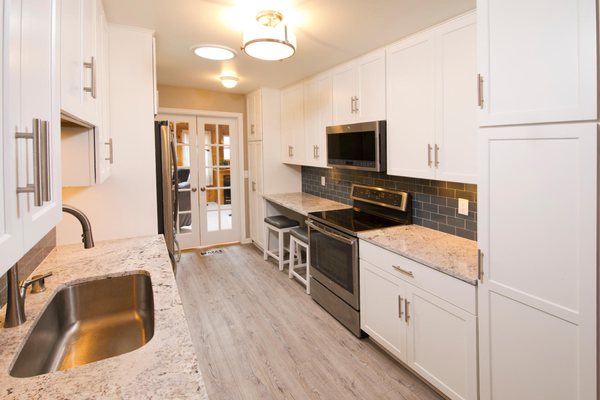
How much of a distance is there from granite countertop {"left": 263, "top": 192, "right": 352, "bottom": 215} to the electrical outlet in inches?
56.7

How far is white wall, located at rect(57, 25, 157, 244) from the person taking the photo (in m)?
2.25

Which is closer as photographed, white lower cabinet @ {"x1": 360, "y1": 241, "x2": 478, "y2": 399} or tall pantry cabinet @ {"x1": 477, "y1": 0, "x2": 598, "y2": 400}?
tall pantry cabinet @ {"x1": 477, "y1": 0, "x2": 598, "y2": 400}

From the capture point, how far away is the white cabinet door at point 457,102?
2.09 metres

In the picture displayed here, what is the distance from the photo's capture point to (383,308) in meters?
2.37

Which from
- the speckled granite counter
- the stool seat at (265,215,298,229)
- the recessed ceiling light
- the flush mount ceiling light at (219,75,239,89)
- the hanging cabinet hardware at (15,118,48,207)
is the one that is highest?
the flush mount ceiling light at (219,75,239,89)

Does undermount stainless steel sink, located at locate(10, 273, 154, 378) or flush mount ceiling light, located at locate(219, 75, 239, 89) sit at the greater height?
flush mount ceiling light, located at locate(219, 75, 239, 89)

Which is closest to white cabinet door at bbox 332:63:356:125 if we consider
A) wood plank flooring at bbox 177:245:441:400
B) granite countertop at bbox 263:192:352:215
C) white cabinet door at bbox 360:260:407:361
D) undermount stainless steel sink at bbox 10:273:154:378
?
granite countertop at bbox 263:192:352:215

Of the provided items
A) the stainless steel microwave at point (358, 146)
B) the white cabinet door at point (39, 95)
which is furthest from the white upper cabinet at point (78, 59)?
the stainless steel microwave at point (358, 146)

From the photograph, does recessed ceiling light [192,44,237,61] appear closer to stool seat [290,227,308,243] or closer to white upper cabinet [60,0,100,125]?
white upper cabinet [60,0,100,125]

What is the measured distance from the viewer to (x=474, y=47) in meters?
2.05

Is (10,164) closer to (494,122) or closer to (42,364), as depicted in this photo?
(42,364)

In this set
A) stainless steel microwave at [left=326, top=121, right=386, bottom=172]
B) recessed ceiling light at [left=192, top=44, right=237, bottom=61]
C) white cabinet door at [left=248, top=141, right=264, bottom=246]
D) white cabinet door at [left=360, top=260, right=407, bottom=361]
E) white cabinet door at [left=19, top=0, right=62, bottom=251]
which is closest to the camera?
white cabinet door at [left=19, top=0, right=62, bottom=251]

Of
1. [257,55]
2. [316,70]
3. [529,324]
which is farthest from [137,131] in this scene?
[529,324]

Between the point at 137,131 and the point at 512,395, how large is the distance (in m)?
2.57
